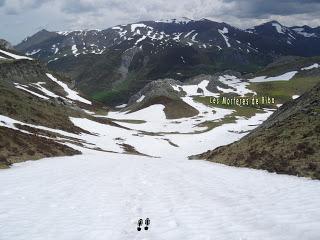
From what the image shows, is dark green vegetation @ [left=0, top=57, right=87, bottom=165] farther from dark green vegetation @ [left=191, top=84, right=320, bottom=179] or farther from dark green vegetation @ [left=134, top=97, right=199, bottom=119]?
dark green vegetation @ [left=134, top=97, right=199, bottom=119]

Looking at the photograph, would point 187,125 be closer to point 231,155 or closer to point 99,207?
point 231,155

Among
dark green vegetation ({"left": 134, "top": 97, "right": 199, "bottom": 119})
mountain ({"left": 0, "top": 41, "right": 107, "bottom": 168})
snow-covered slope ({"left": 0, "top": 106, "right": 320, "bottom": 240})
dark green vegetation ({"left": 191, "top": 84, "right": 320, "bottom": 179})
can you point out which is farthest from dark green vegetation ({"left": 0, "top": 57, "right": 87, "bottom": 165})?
dark green vegetation ({"left": 134, "top": 97, "right": 199, "bottom": 119})

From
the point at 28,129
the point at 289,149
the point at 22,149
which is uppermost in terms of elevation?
the point at 28,129

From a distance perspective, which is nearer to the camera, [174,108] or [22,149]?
[22,149]

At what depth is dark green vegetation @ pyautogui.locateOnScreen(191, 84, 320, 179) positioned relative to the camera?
92.7 feet

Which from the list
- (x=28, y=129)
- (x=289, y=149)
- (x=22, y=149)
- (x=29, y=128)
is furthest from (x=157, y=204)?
(x=29, y=128)

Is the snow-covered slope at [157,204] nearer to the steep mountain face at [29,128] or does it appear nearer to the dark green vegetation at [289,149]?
the dark green vegetation at [289,149]

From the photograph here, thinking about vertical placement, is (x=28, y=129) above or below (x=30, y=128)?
below

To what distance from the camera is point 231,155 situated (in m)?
40.4

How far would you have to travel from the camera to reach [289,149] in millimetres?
31641

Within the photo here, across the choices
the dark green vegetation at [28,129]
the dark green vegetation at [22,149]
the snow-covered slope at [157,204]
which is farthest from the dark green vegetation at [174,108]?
the snow-covered slope at [157,204]

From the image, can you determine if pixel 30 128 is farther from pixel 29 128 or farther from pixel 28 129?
pixel 28 129

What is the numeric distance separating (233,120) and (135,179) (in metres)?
125

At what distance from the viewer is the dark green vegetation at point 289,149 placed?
28266 mm
